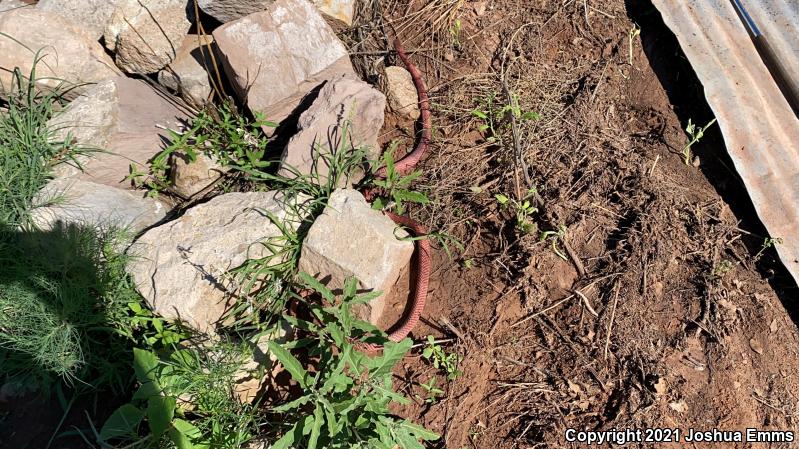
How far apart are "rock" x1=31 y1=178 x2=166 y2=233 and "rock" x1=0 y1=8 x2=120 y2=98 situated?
2.44ft

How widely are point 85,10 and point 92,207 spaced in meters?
1.48

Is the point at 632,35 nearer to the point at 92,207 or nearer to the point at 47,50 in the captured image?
the point at 92,207

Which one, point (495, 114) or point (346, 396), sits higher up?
point (495, 114)

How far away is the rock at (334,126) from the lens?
3.05m

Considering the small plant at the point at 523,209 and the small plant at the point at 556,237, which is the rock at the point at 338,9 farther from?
the small plant at the point at 556,237

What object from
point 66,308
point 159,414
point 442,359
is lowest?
point 442,359

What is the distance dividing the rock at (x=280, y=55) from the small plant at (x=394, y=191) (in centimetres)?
78

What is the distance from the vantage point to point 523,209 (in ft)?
9.25

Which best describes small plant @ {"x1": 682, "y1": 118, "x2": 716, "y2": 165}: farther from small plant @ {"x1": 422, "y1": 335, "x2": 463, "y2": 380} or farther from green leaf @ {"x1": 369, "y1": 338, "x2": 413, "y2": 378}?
green leaf @ {"x1": 369, "y1": 338, "x2": 413, "y2": 378}

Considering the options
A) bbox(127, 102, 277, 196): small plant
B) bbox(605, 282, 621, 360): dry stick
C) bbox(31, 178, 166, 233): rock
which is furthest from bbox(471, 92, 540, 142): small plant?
bbox(31, 178, 166, 233): rock

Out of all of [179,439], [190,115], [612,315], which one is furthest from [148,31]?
[612,315]

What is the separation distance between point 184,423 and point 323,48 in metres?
2.22

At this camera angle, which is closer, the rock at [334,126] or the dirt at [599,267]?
the dirt at [599,267]

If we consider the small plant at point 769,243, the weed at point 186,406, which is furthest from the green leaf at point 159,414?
the small plant at point 769,243
